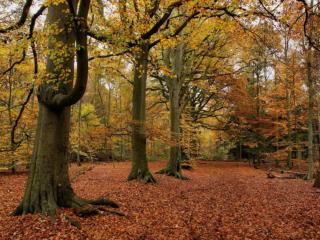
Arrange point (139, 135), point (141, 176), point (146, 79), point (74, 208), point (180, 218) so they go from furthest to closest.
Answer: point (146, 79) < point (139, 135) < point (141, 176) < point (180, 218) < point (74, 208)

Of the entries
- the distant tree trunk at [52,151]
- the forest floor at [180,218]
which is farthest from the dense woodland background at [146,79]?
the forest floor at [180,218]

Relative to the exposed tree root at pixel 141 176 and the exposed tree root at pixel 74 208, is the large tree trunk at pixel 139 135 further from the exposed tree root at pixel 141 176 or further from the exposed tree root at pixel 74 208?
the exposed tree root at pixel 74 208

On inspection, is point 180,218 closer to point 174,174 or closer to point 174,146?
point 174,174

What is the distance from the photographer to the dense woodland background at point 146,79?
6.97 meters

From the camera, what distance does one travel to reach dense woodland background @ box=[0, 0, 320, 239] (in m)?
6.97

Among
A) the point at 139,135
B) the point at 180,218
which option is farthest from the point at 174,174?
the point at 180,218

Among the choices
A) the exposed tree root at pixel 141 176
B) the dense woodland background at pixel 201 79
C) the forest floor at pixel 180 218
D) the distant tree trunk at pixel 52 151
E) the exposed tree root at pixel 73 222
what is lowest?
the forest floor at pixel 180 218

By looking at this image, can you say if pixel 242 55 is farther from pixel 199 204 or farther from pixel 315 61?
pixel 199 204

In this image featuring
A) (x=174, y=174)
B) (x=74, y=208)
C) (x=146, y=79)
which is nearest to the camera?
(x=74, y=208)

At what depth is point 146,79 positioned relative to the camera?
15.9 metres

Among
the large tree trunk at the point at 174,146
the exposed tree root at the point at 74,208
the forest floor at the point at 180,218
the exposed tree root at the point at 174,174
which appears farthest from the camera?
the large tree trunk at the point at 174,146

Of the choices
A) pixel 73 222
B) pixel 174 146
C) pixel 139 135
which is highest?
pixel 139 135

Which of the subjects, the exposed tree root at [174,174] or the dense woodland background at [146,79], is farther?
the exposed tree root at [174,174]

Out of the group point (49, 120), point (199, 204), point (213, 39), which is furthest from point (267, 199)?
point (213, 39)
